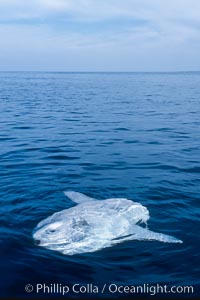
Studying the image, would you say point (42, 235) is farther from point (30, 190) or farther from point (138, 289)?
point (30, 190)

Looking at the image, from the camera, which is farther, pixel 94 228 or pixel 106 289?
pixel 94 228

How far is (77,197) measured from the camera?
11.4 meters

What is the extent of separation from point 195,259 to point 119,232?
2.05 meters

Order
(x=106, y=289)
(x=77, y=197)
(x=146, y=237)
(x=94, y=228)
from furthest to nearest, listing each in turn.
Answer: (x=77, y=197) < (x=94, y=228) < (x=146, y=237) < (x=106, y=289)

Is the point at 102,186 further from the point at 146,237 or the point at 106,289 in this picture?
the point at 106,289

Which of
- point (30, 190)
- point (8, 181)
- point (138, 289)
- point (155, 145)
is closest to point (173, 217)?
point (138, 289)

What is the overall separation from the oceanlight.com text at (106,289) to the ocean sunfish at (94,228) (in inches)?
49.9

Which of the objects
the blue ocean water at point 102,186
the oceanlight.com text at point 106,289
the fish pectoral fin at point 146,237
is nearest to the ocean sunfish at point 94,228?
the fish pectoral fin at point 146,237

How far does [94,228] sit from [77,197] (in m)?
2.33

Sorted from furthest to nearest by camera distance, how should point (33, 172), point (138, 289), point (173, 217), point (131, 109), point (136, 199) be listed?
point (131, 109) → point (33, 172) → point (136, 199) → point (173, 217) → point (138, 289)

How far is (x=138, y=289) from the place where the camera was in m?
6.84

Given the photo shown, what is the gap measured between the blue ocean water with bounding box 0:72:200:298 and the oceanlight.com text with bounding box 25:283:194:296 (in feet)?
0.36

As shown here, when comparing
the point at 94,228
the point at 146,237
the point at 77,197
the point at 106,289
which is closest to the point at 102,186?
the point at 77,197

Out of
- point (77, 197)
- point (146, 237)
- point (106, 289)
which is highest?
point (77, 197)
